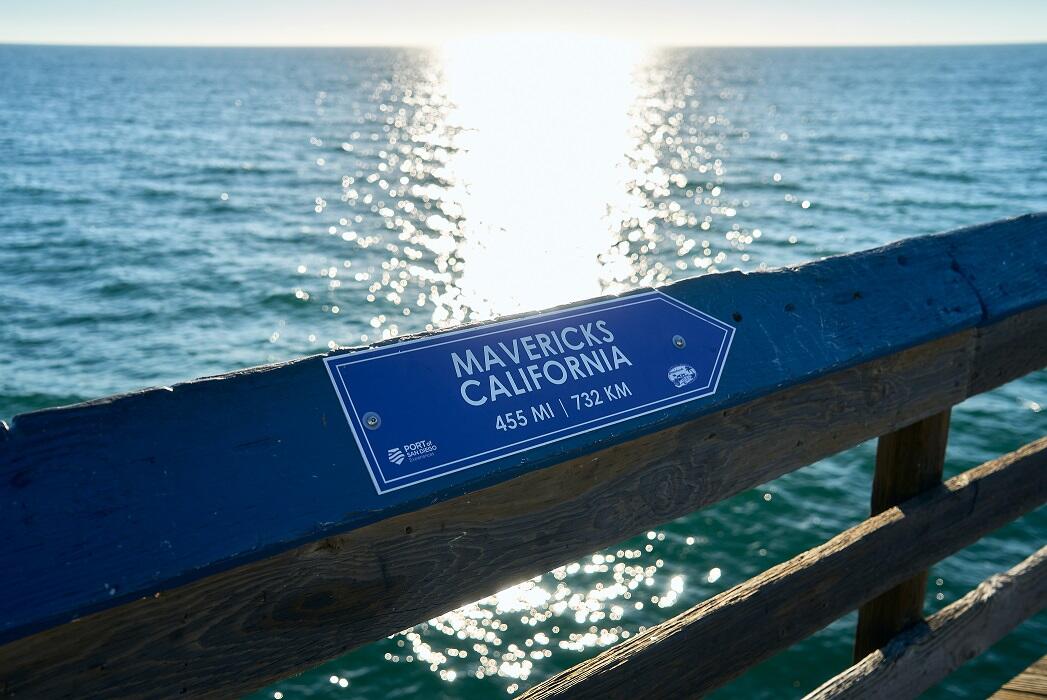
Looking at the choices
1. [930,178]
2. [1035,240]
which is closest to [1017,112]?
[930,178]

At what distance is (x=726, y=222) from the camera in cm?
2503

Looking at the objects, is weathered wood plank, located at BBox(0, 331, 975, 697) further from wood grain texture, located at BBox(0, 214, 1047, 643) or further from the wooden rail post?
the wooden rail post

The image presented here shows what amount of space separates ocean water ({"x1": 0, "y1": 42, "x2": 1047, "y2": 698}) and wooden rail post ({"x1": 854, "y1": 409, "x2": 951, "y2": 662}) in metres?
4.04

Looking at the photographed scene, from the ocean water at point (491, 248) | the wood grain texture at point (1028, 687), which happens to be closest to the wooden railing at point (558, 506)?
the wood grain texture at point (1028, 687)

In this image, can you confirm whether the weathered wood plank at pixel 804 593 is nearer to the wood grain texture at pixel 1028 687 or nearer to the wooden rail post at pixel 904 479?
the wooden rail post at pixel 904 479

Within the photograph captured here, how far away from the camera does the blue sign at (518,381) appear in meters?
1.42

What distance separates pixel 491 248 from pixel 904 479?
70.3 ft

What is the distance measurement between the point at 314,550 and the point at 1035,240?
2.06 metres

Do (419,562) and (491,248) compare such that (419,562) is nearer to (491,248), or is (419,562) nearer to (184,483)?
(184,483)

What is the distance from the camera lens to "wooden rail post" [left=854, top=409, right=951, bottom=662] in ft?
8.02

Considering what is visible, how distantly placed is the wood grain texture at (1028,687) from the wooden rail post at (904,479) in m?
0.51

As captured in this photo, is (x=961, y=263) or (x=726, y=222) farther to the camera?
(x=726, y=222)

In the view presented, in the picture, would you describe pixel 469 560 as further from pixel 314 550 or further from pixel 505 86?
pixel 505 86

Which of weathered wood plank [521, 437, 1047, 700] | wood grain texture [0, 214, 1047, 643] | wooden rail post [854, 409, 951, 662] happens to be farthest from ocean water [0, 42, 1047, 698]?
wood grain texture [0, 214, 1047, 643]
